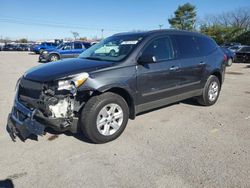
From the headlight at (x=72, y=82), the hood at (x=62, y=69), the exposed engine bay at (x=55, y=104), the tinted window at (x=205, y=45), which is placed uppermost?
the tinted window at (x=205, y=45)

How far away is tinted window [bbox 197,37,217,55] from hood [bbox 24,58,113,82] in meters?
2.76

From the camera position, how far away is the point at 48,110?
13.1 feet

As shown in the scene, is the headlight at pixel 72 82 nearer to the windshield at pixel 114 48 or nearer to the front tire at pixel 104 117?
the front tire at pixel 104 117

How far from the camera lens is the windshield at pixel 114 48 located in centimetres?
490

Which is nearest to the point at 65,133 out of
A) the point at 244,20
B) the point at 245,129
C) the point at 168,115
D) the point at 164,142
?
the point at 164,142

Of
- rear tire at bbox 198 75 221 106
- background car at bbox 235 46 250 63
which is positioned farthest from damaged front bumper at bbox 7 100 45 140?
background car at bbox 235 46 250 63

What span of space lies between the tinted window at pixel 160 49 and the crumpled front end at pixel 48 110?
158cm

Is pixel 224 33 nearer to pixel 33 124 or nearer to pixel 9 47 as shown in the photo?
pixel 9 47

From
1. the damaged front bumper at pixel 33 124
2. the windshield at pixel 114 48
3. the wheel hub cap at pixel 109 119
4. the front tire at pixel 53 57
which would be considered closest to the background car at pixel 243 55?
the front tire at pixel 53 57

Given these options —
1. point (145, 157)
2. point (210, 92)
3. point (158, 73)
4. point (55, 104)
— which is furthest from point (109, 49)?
point (210, 92)

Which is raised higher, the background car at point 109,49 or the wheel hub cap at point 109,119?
the background car at point 109,49

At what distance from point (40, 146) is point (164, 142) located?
6.59 ft

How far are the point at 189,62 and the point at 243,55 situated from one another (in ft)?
57.1

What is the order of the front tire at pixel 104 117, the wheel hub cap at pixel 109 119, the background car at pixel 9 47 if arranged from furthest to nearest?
the background car at pixel 9 47
the wheel hub cap at pixel 109 119
the front tire at pixel 104 117
